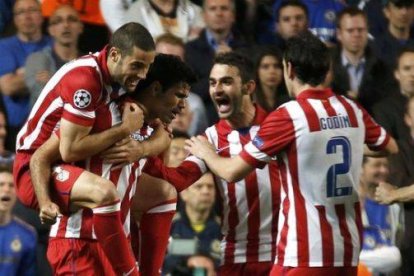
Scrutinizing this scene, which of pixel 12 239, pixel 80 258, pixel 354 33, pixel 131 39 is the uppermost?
pixel 354 33

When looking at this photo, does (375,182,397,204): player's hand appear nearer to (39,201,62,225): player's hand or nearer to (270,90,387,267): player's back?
(270,90,387,267): player's back

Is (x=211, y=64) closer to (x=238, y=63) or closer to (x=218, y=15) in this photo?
(x=218, y=15)

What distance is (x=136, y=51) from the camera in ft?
20.7

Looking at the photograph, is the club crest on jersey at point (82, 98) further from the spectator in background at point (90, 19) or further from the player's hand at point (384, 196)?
the spectator in background at point (90, 19)

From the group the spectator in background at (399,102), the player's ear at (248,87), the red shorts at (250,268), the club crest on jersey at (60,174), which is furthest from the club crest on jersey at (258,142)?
the spectator in background at (399,102)

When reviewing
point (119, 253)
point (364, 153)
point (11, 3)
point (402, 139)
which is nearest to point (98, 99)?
point (119, 253)

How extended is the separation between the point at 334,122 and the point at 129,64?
1132 mm

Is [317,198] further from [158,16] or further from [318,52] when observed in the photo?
[158,16]

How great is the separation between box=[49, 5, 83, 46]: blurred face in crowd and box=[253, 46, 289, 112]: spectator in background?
137 centimetres

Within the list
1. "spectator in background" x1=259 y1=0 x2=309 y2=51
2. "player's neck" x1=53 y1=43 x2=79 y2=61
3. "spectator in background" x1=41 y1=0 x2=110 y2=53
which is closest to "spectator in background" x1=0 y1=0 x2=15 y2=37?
"spectator in background" x1=41 y1=0 x2=110 y2=53

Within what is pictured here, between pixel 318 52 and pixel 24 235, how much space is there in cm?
286

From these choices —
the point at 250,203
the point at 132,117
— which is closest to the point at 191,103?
the point at 250,203

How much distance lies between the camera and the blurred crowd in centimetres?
871

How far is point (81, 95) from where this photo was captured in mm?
6273
